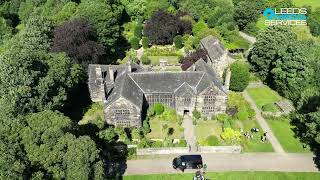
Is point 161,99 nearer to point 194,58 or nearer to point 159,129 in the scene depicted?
point 159,129

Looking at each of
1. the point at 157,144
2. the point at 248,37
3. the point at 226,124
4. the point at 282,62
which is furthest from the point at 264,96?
the point at 248,37

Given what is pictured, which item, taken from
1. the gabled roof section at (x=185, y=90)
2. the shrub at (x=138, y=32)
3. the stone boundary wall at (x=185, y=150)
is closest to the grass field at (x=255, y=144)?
the stone boundary wall at (x=185, y=150)

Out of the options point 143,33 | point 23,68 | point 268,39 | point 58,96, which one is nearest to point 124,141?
point 58,96

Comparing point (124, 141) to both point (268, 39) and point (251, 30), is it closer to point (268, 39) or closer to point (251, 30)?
point (268, 39)

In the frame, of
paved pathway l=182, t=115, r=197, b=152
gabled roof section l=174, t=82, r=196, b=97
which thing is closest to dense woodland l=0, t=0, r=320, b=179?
paved pathway l=182, t=115, r=197, b=152

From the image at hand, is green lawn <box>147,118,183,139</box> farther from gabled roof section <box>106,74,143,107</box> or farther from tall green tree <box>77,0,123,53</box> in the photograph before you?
tall green tree <box>77,0,123,53</box>
